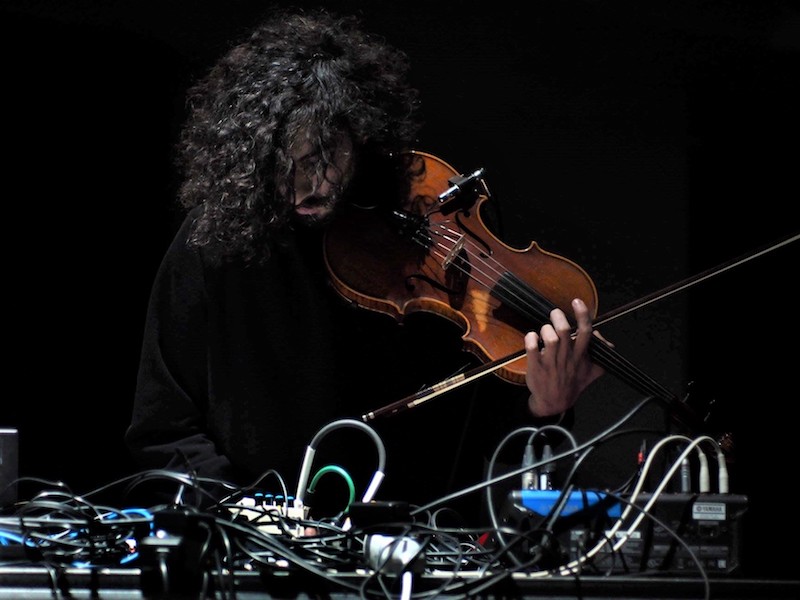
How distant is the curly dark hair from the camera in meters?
1.57

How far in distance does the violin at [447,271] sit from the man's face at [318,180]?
0.05m

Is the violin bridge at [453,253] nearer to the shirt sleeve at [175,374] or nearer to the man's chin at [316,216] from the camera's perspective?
the man's chin at [316,216]

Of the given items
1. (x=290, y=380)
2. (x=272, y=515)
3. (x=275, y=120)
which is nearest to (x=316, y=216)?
(x=275, y=120)

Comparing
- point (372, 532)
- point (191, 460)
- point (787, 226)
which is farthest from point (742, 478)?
point (372, 532)

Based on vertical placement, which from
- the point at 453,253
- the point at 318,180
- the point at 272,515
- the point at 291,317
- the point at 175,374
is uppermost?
the point at 318,180

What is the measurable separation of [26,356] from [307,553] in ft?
4.33

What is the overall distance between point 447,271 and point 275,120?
407 mm

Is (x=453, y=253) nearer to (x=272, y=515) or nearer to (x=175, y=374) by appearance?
(x=175, y=374)

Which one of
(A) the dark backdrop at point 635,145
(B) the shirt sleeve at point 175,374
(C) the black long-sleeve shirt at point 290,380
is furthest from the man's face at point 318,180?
(A) the dark backdrop at point 635,145

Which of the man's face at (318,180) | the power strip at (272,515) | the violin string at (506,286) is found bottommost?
the power strip at (272,515)

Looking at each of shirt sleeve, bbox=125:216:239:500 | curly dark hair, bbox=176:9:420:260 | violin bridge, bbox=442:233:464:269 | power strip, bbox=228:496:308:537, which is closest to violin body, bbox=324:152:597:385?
violin bridge, bbox=442:233:464:269

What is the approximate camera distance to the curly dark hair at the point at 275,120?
5.14 feet

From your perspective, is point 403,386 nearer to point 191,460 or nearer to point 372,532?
point 191,460

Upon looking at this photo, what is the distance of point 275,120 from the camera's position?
1576mm
